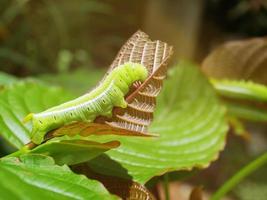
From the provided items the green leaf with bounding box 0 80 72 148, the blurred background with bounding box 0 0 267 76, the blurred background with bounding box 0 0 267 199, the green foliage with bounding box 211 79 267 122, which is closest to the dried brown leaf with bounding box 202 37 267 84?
the green foliage with bounding box 211 79 267 122

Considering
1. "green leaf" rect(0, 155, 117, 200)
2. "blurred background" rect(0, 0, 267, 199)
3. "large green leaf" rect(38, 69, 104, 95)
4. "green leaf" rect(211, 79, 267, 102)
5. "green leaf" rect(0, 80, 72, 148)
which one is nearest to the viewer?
"green leaf" rect(0, 155, 117, 200)

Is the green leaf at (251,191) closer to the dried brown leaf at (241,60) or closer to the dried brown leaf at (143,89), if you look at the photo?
the dried brown leaf at (241,60)

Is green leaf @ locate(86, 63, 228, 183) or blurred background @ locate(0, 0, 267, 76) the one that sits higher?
blurred background @ locate(0, 0, 267, 76)

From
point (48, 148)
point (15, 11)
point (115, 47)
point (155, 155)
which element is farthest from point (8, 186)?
point (115, 47)

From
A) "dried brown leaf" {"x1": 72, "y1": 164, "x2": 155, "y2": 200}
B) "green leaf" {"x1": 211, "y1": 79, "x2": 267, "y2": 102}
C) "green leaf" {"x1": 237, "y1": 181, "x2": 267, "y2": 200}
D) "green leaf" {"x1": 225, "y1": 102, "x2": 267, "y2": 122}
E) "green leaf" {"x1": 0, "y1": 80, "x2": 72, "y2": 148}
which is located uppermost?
"green leaf" {"x1": 0, "y1": 80, "x2": 72, "y2": 148}

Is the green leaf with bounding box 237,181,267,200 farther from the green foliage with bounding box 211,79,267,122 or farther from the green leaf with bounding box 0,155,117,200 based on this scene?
the green leaf with bounding box 0,155,117,200

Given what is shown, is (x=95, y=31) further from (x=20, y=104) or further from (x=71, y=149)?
(x=71, y=149)

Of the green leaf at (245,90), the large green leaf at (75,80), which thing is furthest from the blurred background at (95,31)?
the green leaf at (245,90)
